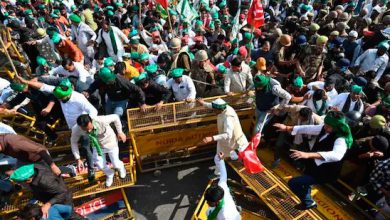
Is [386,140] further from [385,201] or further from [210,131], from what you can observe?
[210,131]

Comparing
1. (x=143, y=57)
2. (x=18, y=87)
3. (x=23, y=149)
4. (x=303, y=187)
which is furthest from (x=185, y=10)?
(x=303, y=187)

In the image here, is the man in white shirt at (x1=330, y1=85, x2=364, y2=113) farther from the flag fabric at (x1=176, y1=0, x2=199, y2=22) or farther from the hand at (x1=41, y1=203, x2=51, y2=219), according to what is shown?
the flag fabric at (x1=176, y1=0, x2=199, y2=22)

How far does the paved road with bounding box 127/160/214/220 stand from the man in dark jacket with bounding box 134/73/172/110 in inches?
64.3

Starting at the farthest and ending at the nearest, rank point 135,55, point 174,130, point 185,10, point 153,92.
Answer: point 185,10, point 135,55, point 174,130, point 153,92

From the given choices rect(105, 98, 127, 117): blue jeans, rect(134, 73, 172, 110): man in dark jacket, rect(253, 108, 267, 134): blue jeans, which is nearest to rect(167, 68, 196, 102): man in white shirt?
rect(134, 73, 172, 110): man in dark jacket

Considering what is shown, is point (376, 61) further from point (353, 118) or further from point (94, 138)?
point (94, 138)

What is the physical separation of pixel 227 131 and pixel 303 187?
62.8 inches

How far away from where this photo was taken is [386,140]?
4617 millimetres

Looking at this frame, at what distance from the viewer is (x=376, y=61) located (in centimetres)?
754

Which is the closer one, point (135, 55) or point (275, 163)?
point (275, 163)

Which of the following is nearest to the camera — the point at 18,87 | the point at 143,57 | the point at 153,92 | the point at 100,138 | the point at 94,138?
the point at 94,138

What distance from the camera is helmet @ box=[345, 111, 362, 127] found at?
17.6 feet

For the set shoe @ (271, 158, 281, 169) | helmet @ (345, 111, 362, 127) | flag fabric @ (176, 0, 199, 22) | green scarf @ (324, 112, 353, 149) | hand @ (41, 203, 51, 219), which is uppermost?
flag fabric @ (176, 0, 199, 22)

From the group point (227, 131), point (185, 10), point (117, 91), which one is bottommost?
point (227, 131)
